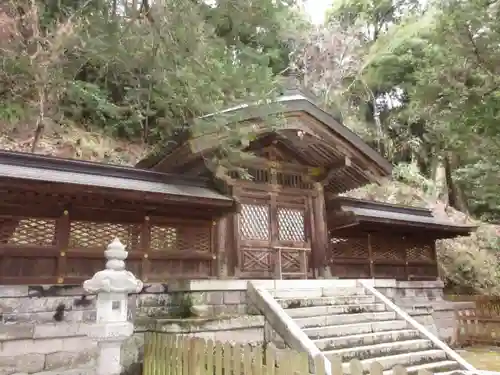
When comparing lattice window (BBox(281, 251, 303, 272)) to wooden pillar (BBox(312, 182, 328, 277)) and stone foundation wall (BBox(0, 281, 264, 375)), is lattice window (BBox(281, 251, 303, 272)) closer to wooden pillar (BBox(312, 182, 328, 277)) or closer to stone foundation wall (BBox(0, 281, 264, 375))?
wooden pillar (BBox(312, 182, 328, 277))

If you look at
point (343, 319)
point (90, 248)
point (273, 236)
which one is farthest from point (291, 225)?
point (90, 248)

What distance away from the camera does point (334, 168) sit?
37.2ft

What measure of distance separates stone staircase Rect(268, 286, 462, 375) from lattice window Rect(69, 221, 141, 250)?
294cm

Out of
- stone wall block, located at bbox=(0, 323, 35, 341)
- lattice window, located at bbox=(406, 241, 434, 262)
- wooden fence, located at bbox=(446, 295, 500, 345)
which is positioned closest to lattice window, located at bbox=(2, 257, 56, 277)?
stone wall block, located at bbox=(0, 323, 35, 341)

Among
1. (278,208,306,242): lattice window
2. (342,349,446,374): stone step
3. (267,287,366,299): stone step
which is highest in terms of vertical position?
(278,208,306,242): lattice window

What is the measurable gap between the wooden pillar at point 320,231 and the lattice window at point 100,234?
4.69 m

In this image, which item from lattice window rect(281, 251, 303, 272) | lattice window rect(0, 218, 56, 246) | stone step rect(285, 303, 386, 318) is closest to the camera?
lattice window rect(0, 218, 56, 246)

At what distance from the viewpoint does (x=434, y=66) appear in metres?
11.8

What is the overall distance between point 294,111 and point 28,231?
5.90 metres

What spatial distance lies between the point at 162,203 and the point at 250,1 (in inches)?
160

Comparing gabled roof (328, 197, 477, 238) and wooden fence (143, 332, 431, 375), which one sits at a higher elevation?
gabled roof (328, 197, 477, 238)

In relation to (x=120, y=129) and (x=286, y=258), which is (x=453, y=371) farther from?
(x=120, y=129)

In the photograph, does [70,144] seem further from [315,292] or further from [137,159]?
[315,292]

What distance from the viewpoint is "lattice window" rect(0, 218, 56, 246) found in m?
7.21
